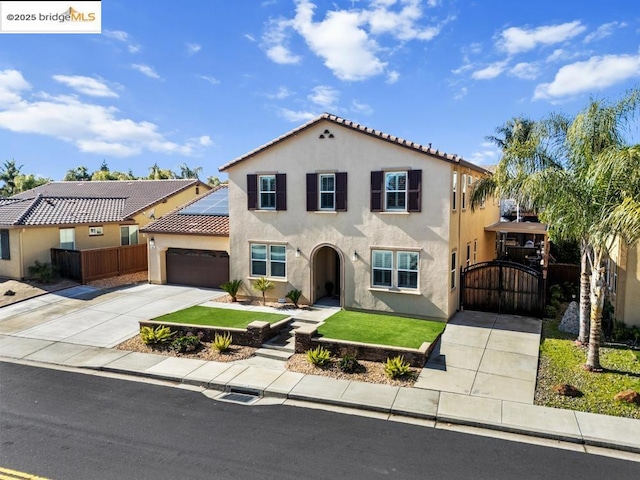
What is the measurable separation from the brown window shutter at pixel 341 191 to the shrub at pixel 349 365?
7.13 m

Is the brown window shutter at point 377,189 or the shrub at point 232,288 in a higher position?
the brown window shutter at point 377,189

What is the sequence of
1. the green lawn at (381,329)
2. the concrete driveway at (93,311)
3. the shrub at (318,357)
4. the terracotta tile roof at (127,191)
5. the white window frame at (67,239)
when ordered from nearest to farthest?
the shrub at (318,357) → the green lawn at (381,329) → the concrete driveway at (93,311) → the white window frame at (67,239) → the terracotta tile roof at (127,191)

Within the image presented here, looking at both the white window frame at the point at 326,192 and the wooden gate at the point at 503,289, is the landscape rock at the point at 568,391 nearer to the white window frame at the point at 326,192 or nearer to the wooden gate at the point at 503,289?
the wooden gate at the point at 503,289

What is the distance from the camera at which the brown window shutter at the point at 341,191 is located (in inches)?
717

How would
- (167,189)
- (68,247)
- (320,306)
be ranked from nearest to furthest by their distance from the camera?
(320,306) < (68,247) < (167,189)

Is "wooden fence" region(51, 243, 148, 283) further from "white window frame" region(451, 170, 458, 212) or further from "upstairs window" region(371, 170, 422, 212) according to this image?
"white window frame" region(451, 170, 458, 212)

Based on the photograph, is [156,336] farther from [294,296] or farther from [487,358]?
[487,358]

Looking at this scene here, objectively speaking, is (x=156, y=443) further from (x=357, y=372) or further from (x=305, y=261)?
(x=305, y=261)

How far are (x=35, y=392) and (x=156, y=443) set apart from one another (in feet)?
14.8

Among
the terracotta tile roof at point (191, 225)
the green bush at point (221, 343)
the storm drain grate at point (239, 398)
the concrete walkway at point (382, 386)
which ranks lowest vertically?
the storm drain grate at point (239, 398)

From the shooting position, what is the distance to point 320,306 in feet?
62.6

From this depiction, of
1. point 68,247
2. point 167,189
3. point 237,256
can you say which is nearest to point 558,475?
point 237,256

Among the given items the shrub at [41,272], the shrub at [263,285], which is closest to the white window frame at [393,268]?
the shrub at [263,285]

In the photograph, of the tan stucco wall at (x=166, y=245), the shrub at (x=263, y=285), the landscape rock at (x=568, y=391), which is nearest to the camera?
the landscape rock at (x=568, y=391)
